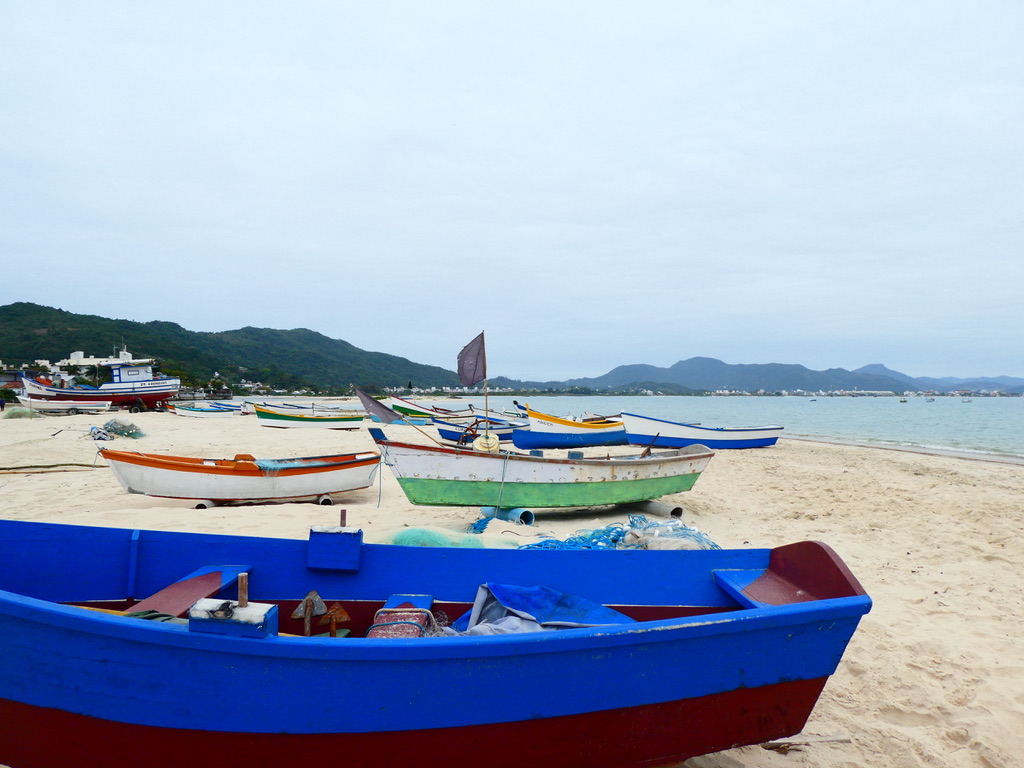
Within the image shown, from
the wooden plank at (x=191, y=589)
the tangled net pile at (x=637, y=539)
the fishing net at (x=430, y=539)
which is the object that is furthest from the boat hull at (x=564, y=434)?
the wooden plank at (x=191, y=589)

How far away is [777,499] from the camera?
10781mm

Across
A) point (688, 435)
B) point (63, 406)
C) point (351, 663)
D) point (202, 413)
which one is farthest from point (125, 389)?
point (351, 663)


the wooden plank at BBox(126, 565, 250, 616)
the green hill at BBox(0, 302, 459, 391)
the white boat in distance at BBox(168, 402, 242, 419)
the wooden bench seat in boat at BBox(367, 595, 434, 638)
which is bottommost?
the white boat in distance at BBox(168, 402, 242, 419)

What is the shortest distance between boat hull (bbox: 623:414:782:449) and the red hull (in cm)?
1520

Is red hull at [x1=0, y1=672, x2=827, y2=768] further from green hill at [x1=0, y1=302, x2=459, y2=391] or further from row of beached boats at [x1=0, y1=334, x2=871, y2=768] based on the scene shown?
green hill at [x1=0, y1=302, x2=459, y2=391]

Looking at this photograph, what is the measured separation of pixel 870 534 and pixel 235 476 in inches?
401

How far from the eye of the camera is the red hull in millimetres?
2271

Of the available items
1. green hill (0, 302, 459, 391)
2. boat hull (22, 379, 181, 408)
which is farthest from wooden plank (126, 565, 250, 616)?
green hill (0, 302, 459, 391)

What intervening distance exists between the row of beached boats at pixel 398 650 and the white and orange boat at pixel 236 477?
19.2 feet

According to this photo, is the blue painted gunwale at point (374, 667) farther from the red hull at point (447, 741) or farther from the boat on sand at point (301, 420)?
the boat on sand at point (301, 420)

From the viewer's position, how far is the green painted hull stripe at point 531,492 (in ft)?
26.5

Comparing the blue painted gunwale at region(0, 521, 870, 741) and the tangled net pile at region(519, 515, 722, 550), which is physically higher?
the blue painted gunwale at region(0, 521, 870, 741)

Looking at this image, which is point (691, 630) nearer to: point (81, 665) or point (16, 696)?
point (81, 665)

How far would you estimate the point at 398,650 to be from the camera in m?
2.23
